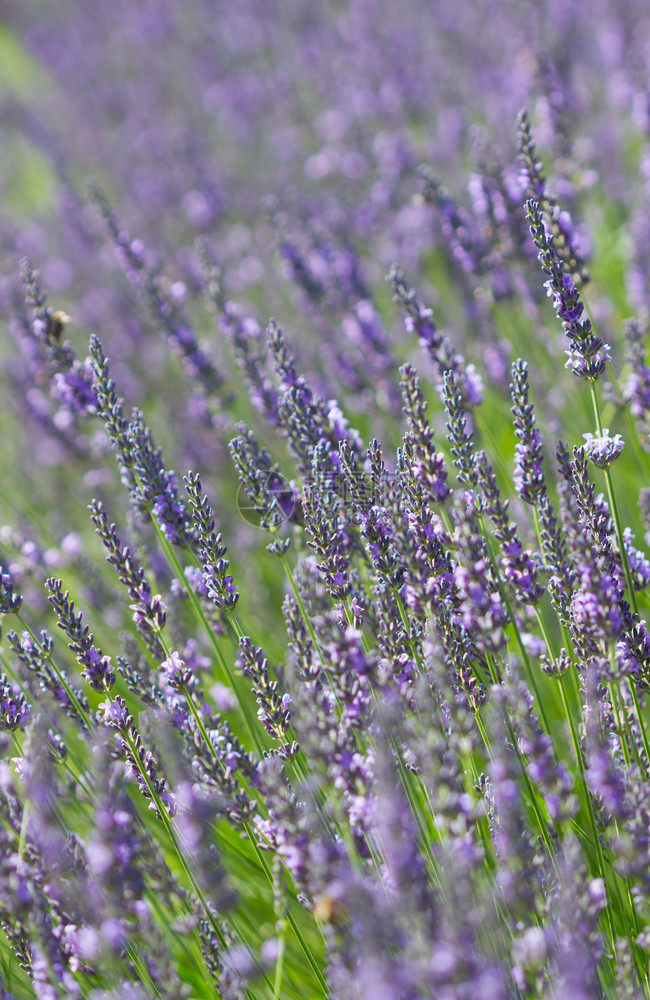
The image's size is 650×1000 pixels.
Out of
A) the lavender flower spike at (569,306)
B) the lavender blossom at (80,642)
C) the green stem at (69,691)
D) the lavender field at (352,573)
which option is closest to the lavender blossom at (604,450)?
the lavender field at (352,573)

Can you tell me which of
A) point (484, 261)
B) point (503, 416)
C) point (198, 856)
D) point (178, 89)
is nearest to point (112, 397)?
point (198, 856)

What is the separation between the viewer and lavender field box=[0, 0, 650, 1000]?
179 centimetres

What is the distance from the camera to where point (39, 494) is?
530 cm

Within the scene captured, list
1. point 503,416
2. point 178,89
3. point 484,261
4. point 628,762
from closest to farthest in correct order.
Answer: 1. point 628,762
2. point 484,261
3. point 503,416
4. point 178,89

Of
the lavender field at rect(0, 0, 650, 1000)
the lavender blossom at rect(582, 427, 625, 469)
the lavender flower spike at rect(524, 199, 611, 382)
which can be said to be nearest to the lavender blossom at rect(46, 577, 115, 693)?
the lavender field at rect(0, 0, 650, 1000)

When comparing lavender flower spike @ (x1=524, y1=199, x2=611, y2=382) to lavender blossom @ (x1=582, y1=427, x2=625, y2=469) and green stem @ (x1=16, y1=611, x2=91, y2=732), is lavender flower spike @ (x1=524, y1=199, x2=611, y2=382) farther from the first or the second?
green stem @ (x1=16, y1=611, x2=91, y2=732)

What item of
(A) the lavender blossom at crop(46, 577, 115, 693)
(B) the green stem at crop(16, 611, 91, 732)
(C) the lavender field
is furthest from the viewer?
(B) the green stem at crop(16, 611, 91, 732)

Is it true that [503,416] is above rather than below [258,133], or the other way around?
below

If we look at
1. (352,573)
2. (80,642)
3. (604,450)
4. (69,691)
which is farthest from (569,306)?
(69,691)

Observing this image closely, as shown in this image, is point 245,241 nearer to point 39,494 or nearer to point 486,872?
point 39,494

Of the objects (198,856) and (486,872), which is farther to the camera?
(486,872)

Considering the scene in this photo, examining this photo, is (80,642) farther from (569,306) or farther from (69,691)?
(569,306)

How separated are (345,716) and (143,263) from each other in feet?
9.03

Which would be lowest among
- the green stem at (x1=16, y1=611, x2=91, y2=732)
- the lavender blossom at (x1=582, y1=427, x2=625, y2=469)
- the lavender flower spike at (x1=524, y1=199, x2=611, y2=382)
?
the green stem at (x1=16, y1=611, x2=91, y2=732)
